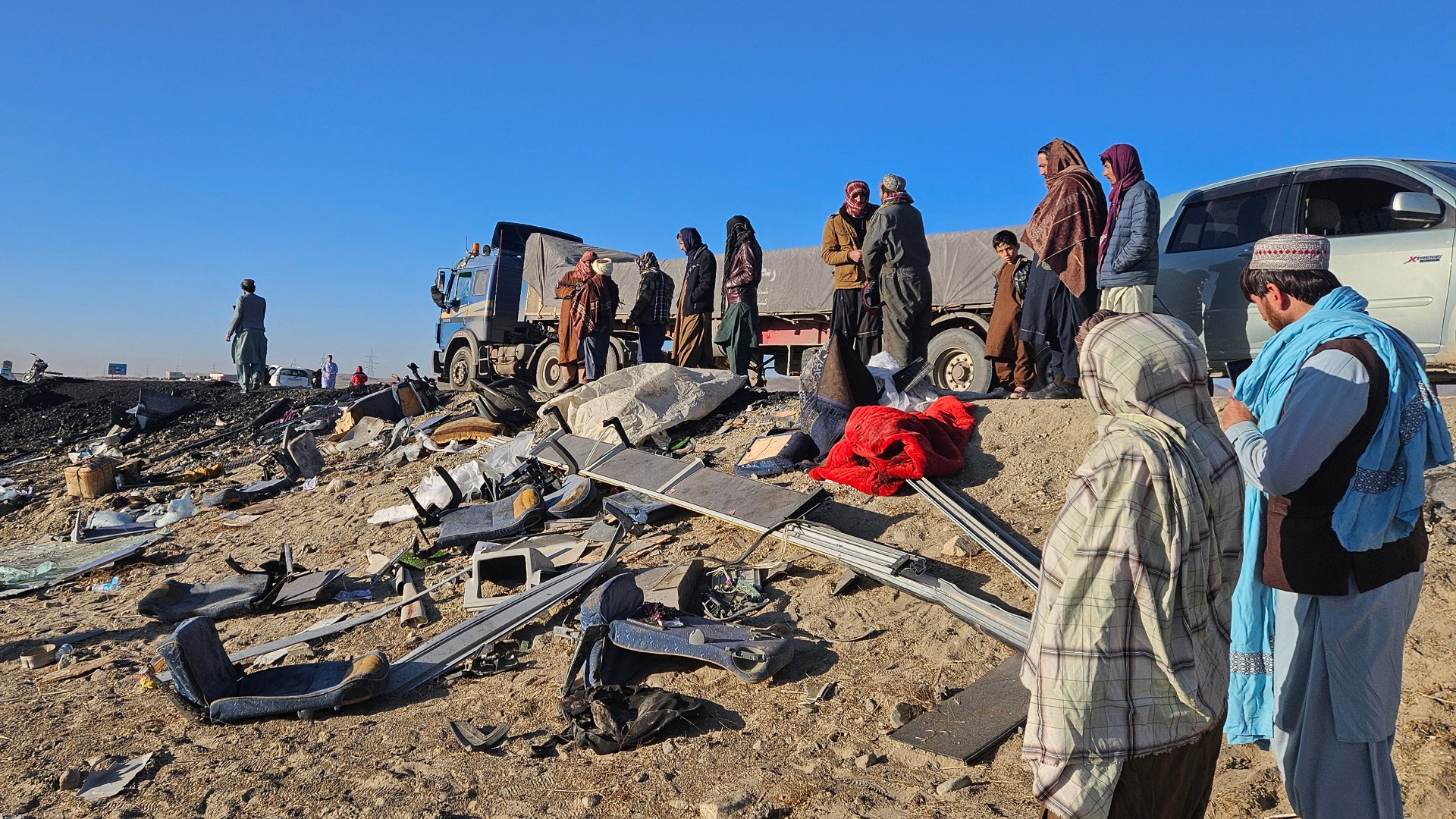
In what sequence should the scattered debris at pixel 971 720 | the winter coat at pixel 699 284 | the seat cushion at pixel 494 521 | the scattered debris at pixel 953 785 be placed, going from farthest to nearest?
the winter coat at pixel 699 284
the seat cushion at pixel 494 521
the scattered debris at pixel 971 720
the scattered debris at pixel 953 785

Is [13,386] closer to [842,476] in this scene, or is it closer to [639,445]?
[639,445]

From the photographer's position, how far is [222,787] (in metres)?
3.11

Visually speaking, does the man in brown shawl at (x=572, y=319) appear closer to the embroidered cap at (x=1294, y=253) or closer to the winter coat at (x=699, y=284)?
the winter coat at (x=699, y=284)

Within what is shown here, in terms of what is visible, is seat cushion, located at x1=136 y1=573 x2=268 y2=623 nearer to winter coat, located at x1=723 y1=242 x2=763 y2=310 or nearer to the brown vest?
winter coat, located at x1=723 y1=242 x2=763 y2=310

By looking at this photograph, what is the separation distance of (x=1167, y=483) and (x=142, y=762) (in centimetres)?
366

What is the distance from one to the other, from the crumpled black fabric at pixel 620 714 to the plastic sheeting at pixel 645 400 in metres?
3.90

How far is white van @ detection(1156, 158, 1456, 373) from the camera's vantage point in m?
5.14

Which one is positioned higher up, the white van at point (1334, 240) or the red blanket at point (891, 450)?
the white van at point (1334, 240)

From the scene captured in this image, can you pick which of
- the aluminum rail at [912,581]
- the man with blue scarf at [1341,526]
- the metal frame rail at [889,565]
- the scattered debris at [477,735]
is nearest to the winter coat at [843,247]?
the metal frame rail at [889,565]

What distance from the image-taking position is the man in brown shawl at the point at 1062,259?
5586 mm

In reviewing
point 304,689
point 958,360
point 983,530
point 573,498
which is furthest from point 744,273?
point 304,689

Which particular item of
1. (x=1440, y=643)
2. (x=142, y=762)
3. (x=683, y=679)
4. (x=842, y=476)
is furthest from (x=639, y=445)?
(x=1440, y=643)

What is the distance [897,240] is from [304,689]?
4.77m

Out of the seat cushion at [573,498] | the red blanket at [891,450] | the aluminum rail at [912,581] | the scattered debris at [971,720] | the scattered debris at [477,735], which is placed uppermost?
the red blanket at [891,450]
